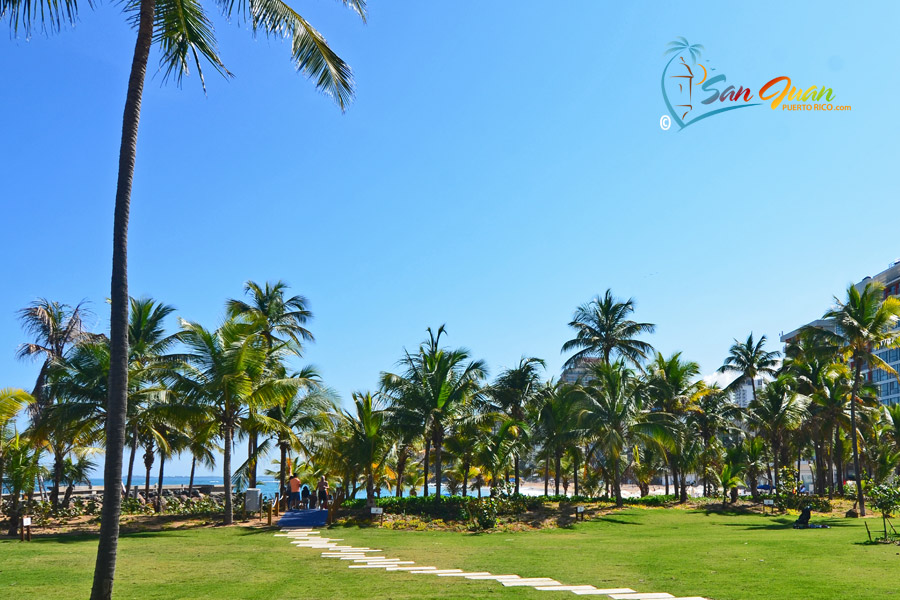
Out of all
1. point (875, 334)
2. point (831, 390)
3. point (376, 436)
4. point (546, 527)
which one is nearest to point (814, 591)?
point (546, 527)

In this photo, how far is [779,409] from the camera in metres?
40.5

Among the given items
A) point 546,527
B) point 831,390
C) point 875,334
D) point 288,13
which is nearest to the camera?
point 288,13

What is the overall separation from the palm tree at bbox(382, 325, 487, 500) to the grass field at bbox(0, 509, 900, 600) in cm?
684

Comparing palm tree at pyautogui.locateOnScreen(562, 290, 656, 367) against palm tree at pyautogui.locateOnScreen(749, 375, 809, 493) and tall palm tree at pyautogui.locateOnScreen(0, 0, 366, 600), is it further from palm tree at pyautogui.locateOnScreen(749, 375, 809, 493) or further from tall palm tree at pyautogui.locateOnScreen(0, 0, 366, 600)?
tall palm tree at pyautogui.locateOnScreen(0, 0, 366, 600)

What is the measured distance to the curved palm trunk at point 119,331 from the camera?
8.76m

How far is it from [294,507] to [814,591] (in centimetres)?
2269

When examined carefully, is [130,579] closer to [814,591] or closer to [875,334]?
[814,591]

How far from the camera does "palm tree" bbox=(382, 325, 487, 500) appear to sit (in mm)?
30344

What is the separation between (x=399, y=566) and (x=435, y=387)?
15.4 meters

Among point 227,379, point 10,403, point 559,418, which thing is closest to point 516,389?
point 559,418

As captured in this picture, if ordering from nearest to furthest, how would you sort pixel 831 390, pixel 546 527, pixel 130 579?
pixel 130 579 < pixel 546 527 < pixel 831 390

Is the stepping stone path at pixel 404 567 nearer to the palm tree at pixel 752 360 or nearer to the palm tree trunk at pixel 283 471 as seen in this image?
the palm tree trunk at pixel 283 471

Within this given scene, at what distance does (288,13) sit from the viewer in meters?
10.7

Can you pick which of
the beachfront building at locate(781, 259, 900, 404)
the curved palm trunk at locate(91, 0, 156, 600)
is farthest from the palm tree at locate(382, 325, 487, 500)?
the beachfront building at locate(781, 259, 900, 404)
